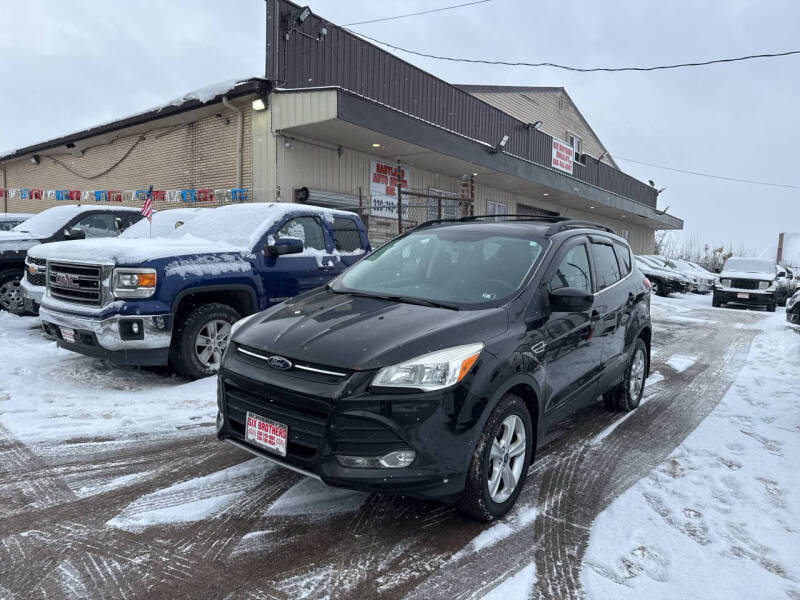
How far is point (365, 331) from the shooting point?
9.45ft

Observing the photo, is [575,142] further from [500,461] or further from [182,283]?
[500,461]

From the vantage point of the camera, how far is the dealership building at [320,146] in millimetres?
10734

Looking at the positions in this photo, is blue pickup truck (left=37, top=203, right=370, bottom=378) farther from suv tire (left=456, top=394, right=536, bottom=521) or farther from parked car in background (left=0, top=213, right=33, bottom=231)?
parked car in background (left=0, top=213, right=33, bottom=231)

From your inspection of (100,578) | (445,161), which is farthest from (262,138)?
(100,578)

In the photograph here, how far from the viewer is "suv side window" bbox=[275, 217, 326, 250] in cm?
630

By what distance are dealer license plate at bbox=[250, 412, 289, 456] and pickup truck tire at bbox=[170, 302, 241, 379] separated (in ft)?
8.00

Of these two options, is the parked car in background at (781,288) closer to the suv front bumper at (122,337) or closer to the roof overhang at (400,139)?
the roof overhang at (400,139)

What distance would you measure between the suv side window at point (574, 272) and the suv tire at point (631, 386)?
1313 mm

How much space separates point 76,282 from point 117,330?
2.71 ft

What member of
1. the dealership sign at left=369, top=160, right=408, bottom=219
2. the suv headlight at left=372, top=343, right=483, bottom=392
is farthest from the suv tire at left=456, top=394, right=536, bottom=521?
the dealership sign at left=369, top=160, right=408, bottom=219

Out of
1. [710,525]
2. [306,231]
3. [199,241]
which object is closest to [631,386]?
[710,525]

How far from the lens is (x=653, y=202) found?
2864 cm

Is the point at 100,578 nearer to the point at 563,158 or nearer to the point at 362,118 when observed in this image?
the point at 362,118

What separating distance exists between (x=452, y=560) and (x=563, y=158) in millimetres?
20343
